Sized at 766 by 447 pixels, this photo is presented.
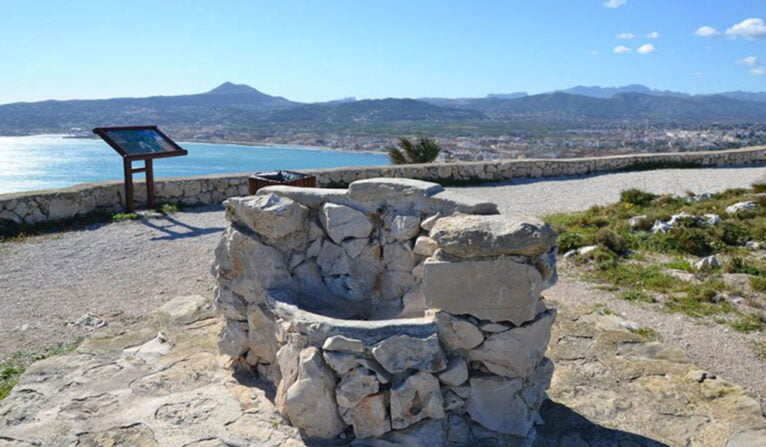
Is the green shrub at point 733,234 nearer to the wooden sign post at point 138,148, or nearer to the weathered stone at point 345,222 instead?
the weathered stone at point 345,222

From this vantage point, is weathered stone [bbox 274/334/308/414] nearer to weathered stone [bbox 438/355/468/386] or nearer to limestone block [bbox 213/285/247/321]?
limestone block [bbox 213/285/247/321]

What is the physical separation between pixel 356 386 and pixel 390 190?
5.67 feet

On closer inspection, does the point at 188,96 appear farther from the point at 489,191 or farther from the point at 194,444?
the point at 194,444

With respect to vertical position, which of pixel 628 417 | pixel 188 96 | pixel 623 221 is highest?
pixel 188 96

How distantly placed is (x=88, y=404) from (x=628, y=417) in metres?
4.01

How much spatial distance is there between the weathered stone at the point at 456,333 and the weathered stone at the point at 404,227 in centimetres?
97

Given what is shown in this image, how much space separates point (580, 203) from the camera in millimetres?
13148

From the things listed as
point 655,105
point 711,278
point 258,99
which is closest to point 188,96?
point 258,99

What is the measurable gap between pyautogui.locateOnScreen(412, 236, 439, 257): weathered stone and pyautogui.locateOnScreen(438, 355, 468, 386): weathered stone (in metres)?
0.90

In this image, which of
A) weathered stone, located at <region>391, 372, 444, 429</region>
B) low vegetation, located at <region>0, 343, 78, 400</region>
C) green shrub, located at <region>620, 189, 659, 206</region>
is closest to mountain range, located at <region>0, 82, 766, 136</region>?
green shrub, located at <region>620, 189, 659, 206</region>

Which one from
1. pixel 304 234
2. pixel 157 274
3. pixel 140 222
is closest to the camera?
pixel 304 234

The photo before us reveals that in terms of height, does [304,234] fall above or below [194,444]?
above

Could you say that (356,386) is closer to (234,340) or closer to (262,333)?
(262,333)

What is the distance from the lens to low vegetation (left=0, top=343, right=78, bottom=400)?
4.99m
